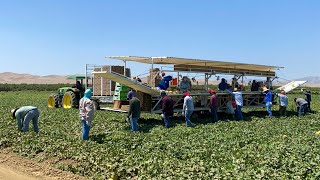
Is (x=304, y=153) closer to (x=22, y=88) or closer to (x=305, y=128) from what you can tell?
(x=305, y=128)

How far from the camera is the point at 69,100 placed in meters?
23.3

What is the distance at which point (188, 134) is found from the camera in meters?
13.1

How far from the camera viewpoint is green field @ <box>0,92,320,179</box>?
7.36 meters

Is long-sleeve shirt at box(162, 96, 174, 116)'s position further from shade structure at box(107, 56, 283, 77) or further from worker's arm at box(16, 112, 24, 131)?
worker's arm at box(16, 112, 24, 131)

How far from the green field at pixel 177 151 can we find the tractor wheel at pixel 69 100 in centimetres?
756

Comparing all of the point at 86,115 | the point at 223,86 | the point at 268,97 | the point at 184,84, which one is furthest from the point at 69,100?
the point at 268,97

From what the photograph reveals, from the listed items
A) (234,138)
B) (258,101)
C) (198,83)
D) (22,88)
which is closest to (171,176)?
(234,138)

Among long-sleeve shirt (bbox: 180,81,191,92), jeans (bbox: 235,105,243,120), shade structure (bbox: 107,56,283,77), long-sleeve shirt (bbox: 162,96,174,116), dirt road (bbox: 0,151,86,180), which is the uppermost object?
shade structure (bbox: 107,56,283,77)

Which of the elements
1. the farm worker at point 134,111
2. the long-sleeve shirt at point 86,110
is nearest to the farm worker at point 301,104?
the farm worker at point 134,111

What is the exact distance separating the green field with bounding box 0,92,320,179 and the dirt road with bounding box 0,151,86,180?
305mm

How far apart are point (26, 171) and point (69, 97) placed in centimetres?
1484

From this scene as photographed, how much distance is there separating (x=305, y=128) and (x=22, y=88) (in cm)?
6701

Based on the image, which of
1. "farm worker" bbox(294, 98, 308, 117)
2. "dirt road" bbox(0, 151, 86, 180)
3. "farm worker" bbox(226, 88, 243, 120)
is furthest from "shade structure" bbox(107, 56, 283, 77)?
"dirt road" bbox(0, 151, 86, 180)

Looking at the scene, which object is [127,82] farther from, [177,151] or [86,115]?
[177,151]
